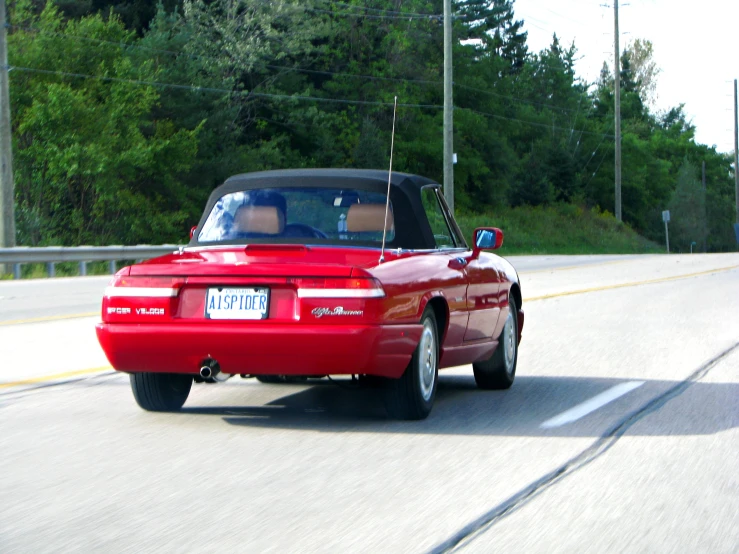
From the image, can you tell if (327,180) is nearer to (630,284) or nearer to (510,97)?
(630,284)

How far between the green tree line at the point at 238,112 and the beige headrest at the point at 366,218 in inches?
1156

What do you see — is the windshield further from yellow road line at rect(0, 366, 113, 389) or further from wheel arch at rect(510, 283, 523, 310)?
yellow road line at rect(0, 366, 113, 389)

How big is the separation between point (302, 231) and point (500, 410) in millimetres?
1731

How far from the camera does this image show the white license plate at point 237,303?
703 centimetres

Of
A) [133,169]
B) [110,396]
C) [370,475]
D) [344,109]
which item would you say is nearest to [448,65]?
[133,169]

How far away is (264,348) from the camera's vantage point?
22.9 feet

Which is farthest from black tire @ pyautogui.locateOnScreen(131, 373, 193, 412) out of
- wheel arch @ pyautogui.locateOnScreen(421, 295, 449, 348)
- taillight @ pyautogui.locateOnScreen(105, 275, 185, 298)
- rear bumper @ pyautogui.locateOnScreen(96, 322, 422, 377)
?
wheel arch @ pyautogui.locateOnScreen(421, 295, 449, 348)

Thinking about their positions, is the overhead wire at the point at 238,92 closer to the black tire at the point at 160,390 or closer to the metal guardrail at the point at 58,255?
the metal guardrail at the point at 58,255

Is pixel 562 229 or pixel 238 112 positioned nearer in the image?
pixel 238 112

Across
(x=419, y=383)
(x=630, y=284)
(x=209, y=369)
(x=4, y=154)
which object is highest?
(x=4, y=154)

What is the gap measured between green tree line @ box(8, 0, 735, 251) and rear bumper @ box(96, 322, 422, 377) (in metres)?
29.7

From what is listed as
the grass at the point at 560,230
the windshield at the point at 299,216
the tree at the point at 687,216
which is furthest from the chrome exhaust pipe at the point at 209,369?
the tree at the point at 687,216

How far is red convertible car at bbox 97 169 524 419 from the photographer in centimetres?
697

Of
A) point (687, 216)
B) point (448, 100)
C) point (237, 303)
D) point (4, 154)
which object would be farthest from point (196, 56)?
point (687, 216)
